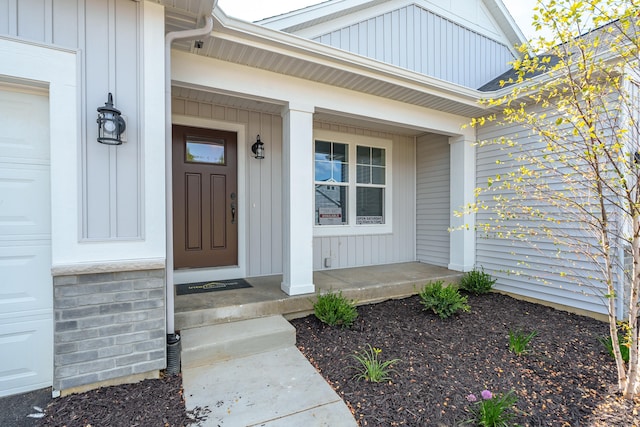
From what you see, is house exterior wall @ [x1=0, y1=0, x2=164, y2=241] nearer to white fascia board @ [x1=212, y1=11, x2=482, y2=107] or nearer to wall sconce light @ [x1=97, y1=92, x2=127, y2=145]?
wall sconce light @ [x1=97, y1=92, x2=127, y2=145]

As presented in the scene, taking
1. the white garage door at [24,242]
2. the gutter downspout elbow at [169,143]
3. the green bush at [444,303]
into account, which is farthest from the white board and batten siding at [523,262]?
the white garage door at [24,242]

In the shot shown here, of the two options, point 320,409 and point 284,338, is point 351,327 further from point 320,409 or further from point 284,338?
point 320,409

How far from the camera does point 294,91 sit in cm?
335

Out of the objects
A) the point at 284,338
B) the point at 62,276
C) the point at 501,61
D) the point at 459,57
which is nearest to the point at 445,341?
the point at 284,338

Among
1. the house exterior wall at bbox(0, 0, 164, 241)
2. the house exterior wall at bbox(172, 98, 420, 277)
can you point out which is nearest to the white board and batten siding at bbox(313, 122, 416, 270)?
the house exterior wall at bbox(172, 98, 420, 277)

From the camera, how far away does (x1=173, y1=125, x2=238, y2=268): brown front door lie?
3.82 metres

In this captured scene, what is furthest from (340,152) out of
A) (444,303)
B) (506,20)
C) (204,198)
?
(506,20)

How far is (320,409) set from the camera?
1.93m

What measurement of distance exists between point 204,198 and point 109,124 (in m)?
1.97

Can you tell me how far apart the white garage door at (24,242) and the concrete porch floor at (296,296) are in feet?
3.04

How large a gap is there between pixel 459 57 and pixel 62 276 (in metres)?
5.69

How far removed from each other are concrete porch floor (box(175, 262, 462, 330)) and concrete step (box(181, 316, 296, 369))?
11 centimetres

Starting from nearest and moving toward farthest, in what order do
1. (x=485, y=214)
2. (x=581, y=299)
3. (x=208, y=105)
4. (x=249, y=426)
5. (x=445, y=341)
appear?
1. (x=249, y=426)
2. (x=445, y=341)
3. (x=581, y=299)
4. (x=208, y=105)
5. (x=485, y=214)

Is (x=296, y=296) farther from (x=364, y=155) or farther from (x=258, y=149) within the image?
(x=364, y=155)
